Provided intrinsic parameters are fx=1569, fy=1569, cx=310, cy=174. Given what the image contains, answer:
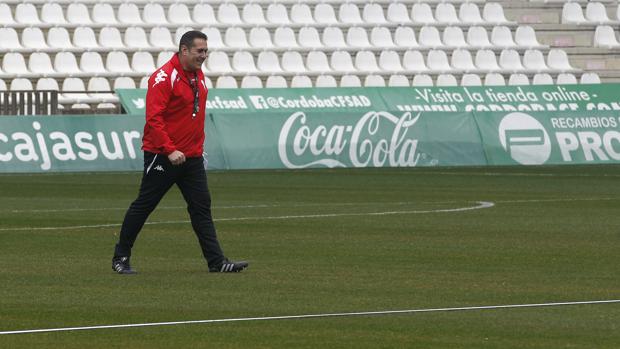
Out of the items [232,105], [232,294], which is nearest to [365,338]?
[232,294]

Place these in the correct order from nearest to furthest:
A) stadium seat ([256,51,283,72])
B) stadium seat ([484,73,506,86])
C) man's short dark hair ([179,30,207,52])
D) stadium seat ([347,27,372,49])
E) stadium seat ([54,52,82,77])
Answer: man's short dark hair ([179,30,207,52]) → stadium seat ([54,52,82,77]) → stadium seat ([256,51,283,72]) → stadium seat ([484,73,506,86]) → stadium seat ([347,27,372,49])

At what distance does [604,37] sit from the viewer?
4306 centimetres

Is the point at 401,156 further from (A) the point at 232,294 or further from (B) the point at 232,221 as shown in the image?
(A) the point at 232,294

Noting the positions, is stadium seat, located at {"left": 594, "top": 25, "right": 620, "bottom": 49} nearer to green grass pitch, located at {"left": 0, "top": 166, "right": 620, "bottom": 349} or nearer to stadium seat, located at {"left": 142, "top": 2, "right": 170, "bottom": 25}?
stadium seat, located at {"left": 142, "top": 2, "right": 170, "bottom": 25}

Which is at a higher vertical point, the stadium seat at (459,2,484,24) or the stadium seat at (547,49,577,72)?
the stadium seat at (459,2,484,24)

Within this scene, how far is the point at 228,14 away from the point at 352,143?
355 inches

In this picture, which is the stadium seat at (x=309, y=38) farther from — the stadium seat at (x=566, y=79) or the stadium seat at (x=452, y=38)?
the stadium seat at (x=566, y=79)

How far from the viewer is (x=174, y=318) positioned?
9211 mm

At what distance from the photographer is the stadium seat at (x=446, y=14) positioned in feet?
136

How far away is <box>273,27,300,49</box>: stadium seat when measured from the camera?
3928 cm

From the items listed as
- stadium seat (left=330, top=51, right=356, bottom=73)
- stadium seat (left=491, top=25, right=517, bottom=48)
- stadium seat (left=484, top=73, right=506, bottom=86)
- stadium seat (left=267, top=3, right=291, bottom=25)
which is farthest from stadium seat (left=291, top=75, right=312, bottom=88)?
stadium seat (left=491, top=25, right=517, bottom=48)

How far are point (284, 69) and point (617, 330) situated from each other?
100 feet

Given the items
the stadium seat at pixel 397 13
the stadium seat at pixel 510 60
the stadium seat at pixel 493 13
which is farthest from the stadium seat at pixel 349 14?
the stadium seat at pixel 510 60

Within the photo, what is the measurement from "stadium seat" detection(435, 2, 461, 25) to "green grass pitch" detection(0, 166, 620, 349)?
1841 centimetres
